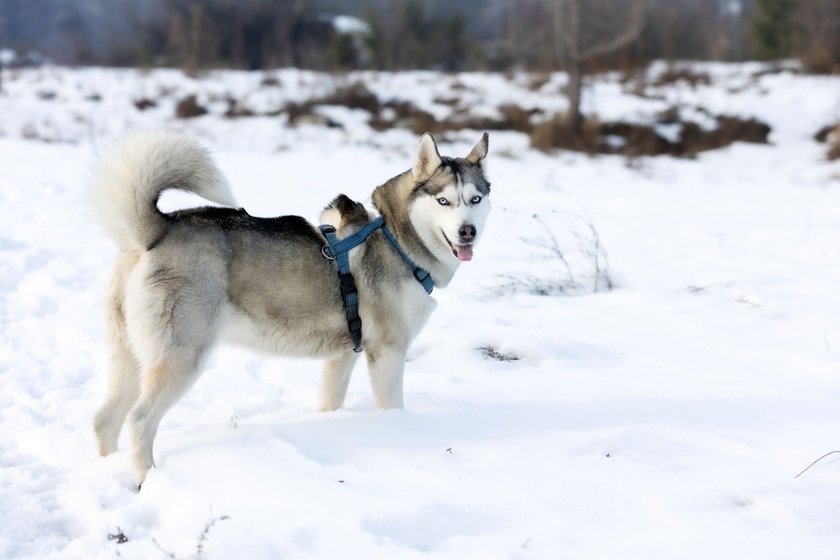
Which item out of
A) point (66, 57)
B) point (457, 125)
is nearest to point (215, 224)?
point (457, 125)

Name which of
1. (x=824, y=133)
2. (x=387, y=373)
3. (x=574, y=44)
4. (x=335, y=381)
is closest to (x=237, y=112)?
(x=574, y=44)

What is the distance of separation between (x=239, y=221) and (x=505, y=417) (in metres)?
1.52

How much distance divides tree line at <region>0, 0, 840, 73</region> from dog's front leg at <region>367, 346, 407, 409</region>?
1945 centimetres

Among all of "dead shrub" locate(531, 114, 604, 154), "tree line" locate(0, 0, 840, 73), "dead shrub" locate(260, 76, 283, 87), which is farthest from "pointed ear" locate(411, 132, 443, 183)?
"tree line" locate(0, 0, 840, 73)

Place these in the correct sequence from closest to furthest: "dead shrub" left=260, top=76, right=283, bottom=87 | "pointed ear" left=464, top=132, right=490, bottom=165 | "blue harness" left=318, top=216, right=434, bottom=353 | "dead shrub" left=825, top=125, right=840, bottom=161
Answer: "blue harness" left=318, top=216, right=434, bottom=353
"pointed ear" left=464, top=132, right=490, bottom=165
"dead shrub" left=825, top=125, right=840, bottom=161
"dead shrub" left=260, top=76, right=283, bottom=87

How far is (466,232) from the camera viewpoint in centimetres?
341

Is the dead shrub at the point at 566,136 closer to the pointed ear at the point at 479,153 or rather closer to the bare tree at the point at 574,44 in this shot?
the bare tree at the point at 574,44

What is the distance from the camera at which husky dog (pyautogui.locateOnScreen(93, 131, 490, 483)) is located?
299 centimetres

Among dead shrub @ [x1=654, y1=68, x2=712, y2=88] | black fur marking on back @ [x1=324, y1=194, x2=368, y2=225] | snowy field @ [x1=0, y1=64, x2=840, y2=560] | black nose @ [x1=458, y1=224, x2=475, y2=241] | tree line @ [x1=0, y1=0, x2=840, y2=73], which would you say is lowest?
snowy field @ [x1=0, y1=64, x2=840, y2=560]

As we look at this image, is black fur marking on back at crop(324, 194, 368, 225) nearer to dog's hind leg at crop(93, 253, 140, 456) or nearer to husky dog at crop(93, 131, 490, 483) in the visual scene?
husky dog at crop(93, 131, 490, 483)

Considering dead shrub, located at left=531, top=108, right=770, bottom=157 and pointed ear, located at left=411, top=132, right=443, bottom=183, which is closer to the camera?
pointed ear, located at left=411, top=132, right=443, bottom=183

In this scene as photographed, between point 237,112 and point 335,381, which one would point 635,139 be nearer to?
point 237,112

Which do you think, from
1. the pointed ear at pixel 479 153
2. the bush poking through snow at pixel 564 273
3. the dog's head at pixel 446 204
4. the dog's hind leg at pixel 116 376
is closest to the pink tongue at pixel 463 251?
the dog's head at pixel 446 204

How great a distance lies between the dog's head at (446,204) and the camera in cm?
346
